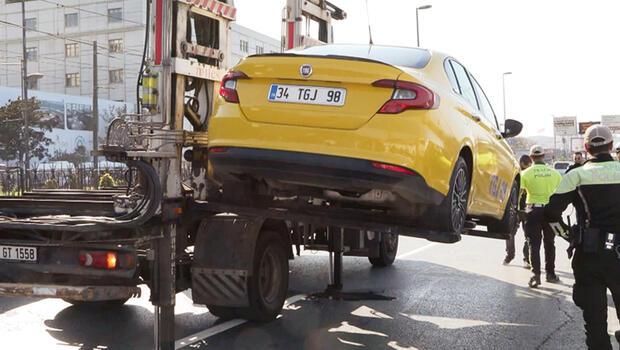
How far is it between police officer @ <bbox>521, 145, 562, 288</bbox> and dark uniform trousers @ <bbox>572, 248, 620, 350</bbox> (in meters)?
4.37

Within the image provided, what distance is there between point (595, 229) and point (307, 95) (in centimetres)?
214

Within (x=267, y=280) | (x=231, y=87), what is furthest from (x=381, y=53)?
(x=267, y=280)

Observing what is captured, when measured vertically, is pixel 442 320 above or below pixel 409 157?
below

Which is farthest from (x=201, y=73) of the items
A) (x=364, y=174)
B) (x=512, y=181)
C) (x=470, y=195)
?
(x=512, y=181)

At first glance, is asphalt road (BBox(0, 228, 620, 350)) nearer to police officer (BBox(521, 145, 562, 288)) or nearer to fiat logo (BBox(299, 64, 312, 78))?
police officer (BBox(521, 145, 562, 288))

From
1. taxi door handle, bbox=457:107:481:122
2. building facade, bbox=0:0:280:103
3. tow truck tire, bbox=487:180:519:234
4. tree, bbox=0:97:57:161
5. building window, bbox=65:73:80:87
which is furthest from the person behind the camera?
building window, bbox=65:73:80:87

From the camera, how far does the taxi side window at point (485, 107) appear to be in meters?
6.49

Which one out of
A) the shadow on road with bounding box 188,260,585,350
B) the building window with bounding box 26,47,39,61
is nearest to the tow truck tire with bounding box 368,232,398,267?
the shadow on road with bounding box 188,260,585,350

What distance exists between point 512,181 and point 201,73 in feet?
12.3

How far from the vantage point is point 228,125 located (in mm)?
4867

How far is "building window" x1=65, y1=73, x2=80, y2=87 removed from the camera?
73.2 meters

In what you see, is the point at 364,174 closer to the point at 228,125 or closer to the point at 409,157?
the point at 409,157

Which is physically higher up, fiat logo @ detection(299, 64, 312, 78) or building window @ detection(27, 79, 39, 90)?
building window @ detection(27, 79, 39, 90)

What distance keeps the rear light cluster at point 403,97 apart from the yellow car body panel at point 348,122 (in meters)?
0.03
